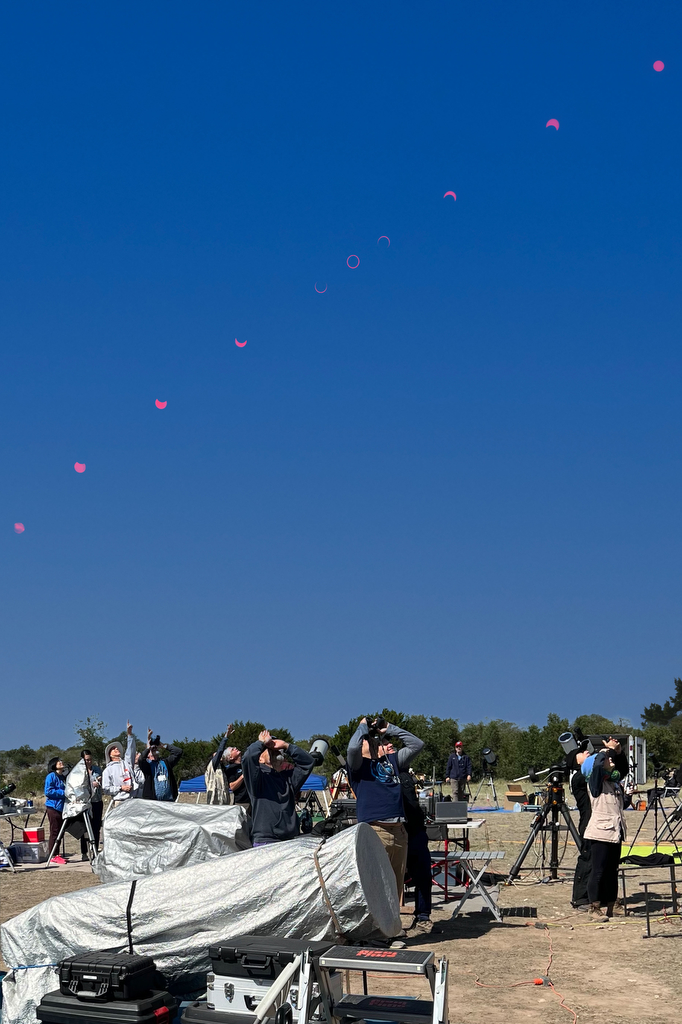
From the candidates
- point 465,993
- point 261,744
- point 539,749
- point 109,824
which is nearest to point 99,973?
point 465,993

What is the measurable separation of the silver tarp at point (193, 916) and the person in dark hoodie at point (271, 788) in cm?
258

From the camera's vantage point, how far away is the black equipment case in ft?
16.5

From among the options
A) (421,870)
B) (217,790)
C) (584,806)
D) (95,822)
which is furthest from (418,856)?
(95,822)

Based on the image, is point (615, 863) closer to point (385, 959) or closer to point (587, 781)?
point (587, 781)

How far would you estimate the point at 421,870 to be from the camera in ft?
32.4

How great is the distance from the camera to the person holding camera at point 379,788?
359 inches

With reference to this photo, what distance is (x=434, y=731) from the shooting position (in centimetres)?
4825

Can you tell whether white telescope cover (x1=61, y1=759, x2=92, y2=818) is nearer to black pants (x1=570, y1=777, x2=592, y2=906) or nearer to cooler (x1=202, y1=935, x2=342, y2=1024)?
black pants (x1=570, y1=777, x2=592, y2=906)

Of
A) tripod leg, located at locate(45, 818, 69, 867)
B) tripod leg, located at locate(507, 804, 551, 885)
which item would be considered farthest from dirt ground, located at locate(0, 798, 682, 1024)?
tripod leg, located at locate(45, 818, 69, 867)

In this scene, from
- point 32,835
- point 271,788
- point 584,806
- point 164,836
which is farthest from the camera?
point 32,835

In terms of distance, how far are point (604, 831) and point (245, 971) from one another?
18.7ft

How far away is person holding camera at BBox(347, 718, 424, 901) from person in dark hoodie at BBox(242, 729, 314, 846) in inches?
18.6

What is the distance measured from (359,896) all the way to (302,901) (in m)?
0.35

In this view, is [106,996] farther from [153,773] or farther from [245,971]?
[153,773]
